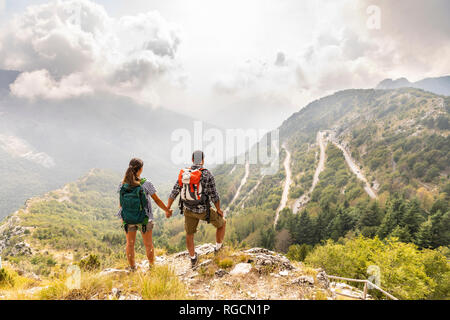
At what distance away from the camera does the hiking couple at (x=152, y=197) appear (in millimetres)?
4760

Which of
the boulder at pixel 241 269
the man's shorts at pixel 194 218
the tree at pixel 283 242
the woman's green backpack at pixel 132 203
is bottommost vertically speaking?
the tree at pixel 283 242

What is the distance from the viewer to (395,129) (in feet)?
525

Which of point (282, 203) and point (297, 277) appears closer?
point (297, 277)

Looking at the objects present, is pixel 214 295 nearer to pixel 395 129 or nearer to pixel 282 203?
pixel 282 203

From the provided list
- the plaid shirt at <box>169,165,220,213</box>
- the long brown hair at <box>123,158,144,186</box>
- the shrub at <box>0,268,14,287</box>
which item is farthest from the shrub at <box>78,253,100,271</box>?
the plaid shirt at <box>169,165,220,213</box>

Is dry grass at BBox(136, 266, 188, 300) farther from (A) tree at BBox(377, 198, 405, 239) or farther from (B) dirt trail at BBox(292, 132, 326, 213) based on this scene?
(B) dirt trail at BBox(292, 132, 326, 213)

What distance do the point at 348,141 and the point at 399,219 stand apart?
150807 mm

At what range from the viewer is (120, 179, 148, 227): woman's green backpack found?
15.5 ft

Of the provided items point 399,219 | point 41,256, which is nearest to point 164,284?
point 399,219

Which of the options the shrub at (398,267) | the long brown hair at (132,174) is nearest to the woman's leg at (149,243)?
the long brown hair at (132,174)

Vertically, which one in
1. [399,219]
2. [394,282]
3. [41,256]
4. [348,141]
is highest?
[348,141]

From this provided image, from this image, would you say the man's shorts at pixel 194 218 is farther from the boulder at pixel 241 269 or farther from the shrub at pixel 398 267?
the shrub at pixel 398 267

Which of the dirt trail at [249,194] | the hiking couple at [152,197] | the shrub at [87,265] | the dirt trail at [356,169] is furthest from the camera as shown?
the dirt trail at [249,194]
